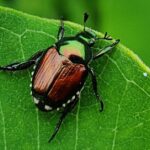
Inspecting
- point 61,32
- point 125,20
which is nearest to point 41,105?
point 61,32

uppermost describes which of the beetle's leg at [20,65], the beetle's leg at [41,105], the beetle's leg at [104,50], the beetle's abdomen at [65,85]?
the beetle's leg at [104,50]

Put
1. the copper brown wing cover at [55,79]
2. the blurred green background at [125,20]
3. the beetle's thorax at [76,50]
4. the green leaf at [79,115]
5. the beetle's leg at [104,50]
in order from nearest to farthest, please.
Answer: the green leaf at [79,115] < the beetle's leg at [104,50] < the copper brown wing cover at [55,79] < the beetle's thorax at [76,50] < the blurred green background at [125,20]

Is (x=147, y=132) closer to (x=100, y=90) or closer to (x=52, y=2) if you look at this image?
(x=100, y=90)

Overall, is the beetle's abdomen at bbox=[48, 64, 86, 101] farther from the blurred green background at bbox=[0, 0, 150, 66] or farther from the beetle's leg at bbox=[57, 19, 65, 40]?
the blurred green background at bbox=[0, 0, 150, 66]

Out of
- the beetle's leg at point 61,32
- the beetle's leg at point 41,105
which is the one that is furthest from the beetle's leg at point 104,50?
the beetle's leg at point 41,105

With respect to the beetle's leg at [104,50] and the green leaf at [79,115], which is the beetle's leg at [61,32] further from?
the beetle's leg at [104,50]
